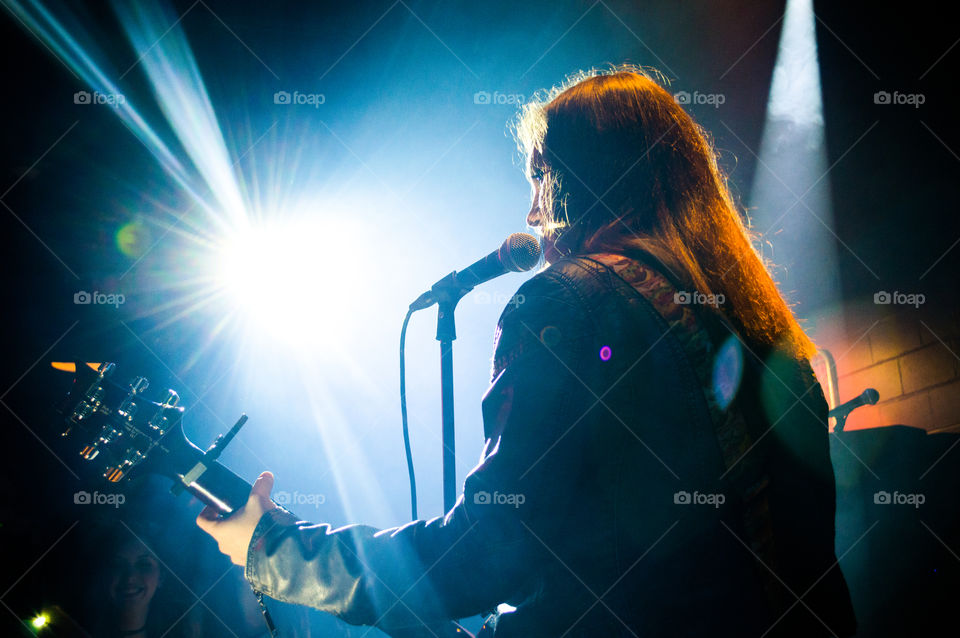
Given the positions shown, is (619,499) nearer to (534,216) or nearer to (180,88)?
(534,216)

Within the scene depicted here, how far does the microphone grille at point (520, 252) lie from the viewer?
1338 mm

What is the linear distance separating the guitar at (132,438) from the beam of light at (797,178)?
3.46 m

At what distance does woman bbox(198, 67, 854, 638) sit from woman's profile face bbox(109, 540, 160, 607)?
8.00 ft

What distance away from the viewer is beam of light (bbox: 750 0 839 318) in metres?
3.15

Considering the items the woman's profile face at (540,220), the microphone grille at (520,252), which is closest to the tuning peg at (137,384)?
the microphone grille at (520,252)

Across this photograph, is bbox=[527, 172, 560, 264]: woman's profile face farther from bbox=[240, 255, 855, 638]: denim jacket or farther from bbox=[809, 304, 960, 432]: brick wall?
bbox=[809, 304, 960, 432]: brick wall

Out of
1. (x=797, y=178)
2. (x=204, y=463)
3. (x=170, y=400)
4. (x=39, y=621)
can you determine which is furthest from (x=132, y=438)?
(x=797, y=178)

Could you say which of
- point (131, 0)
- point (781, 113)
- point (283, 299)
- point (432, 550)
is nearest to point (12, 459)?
point (283, 299)

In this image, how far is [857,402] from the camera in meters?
3.43

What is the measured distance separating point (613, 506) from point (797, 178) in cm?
438

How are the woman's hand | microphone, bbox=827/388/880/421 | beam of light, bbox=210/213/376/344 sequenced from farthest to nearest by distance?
beam of light, bbox=210/213/376/344 → microphone, bbox=827/388/880/421 → the woman's hand

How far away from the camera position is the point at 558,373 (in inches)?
30.3

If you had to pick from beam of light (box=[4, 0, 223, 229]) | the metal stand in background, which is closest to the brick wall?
the metal stand in background

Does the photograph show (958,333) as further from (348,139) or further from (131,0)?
(131,0)
